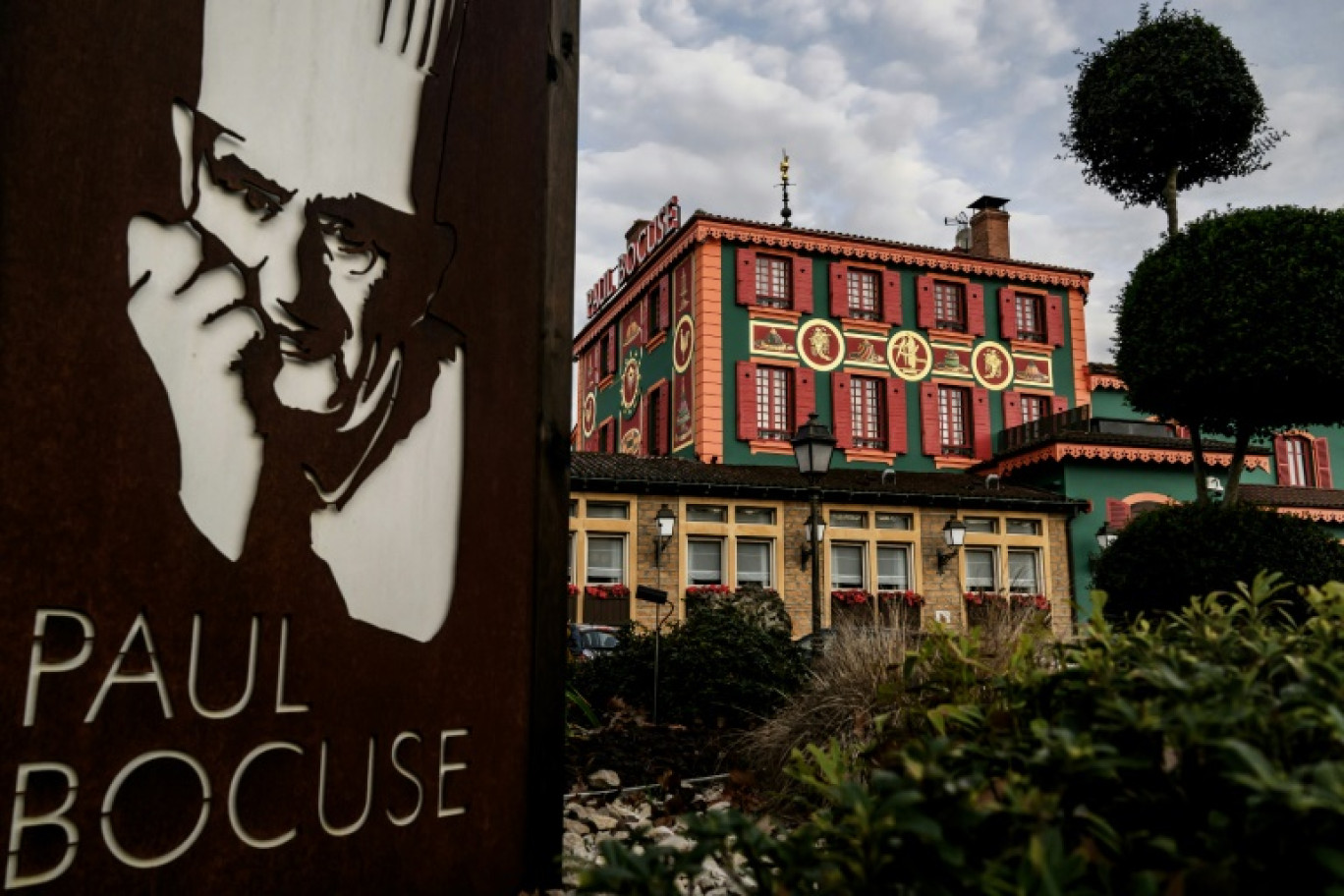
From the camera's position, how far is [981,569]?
21.5 metres

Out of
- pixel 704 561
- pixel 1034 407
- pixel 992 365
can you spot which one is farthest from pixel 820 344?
pixel 704 561

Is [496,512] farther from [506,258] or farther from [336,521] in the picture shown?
[506,258]

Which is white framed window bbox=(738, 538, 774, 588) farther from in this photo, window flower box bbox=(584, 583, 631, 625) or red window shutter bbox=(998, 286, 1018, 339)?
red window shutter bbox=(998, 286, 1018, 339)

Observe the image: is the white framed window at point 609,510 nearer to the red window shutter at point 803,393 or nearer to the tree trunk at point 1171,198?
the red window shutter at point 803,393

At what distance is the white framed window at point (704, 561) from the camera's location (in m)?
19.9

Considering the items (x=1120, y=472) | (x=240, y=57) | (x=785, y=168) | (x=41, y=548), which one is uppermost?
(x=785, y=168)

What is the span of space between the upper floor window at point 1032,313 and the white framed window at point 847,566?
28.7 ft

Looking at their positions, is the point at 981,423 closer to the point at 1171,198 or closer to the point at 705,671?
the point at 1171,198

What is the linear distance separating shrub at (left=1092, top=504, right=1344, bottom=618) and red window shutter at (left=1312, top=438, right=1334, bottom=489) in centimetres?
1721

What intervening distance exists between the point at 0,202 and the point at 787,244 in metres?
22.1

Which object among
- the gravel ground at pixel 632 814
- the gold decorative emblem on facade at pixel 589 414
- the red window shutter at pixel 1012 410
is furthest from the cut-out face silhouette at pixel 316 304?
the gold decorative emblem on facade at pixel 589 414

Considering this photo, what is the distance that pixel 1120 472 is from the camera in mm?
22328

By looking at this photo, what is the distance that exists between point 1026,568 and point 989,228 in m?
9.89

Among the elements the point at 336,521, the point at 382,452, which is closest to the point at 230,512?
the point at 336,521
